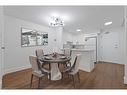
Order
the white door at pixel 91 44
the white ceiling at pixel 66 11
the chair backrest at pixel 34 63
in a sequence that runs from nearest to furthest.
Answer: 1. the chair backrest at pixel 34 63
2. the white ceiling at pixel 66 11
3. the white door at pixel 91 44

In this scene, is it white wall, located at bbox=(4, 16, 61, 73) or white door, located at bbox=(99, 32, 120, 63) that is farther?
white door, located at bbox=(99, 32, 120, 63)

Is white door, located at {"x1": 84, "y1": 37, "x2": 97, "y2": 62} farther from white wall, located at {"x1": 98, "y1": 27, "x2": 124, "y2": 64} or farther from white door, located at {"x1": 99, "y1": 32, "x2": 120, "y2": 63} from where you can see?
white door, located at {"x1": 99, "y1": 32, "x2": 120, "y2": 63}

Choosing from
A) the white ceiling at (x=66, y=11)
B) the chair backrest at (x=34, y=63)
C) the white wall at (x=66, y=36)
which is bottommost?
the chair backrest at (x=34, y=63)

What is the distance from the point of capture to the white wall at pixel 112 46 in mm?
6703

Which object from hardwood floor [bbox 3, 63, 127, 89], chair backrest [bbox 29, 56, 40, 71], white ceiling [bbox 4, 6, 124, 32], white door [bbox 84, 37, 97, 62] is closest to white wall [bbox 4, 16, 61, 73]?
white ceiling [bbox 4, 6, 124, 32]

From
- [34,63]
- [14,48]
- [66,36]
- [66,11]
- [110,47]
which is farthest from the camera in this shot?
[66,36]

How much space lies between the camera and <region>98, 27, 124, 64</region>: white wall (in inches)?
264

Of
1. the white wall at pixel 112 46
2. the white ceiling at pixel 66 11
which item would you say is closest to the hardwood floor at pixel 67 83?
the white ceiling at pixel 66 11

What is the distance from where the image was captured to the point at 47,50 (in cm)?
661

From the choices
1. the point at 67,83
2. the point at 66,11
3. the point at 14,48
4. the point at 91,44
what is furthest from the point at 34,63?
the point at 91,44

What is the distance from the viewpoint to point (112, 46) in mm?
7160

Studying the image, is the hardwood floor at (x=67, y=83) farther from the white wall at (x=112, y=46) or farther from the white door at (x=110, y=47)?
the white door at (x=110, y=47)

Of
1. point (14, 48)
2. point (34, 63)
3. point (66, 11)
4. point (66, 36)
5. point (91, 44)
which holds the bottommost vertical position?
point (34, 63)

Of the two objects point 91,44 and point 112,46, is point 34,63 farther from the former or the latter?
point 112,46
